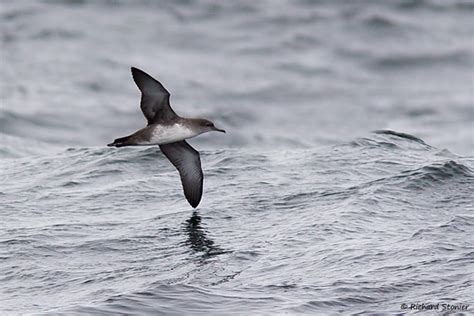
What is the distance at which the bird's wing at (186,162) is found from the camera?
12781 mm

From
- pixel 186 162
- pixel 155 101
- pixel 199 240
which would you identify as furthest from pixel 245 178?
pixel 199 240

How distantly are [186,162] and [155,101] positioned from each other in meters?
1.09

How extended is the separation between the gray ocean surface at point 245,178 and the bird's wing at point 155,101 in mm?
1135

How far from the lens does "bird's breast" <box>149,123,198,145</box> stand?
12078 mm

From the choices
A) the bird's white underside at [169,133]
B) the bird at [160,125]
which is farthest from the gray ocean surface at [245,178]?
the bird's white underside at [169,133]

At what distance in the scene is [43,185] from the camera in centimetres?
1416

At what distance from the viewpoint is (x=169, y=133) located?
12.1 m

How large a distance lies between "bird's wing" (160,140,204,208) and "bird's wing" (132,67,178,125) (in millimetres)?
773

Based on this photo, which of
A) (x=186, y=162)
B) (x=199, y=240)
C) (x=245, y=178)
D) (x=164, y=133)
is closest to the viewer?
(x=199, y=240)

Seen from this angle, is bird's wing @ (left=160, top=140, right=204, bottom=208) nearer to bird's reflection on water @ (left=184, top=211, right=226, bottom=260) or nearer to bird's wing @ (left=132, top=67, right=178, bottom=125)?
bird's reflection on water @ (left=184, top=211, right=226, bottom=260)

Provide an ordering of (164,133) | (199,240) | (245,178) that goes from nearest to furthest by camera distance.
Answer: (199,240)
(164,133)
(245,178)

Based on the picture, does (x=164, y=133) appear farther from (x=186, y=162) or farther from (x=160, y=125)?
(x=186, y=162)

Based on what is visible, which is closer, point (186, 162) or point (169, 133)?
point (169, 133)

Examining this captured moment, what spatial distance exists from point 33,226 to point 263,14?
70.7ft
